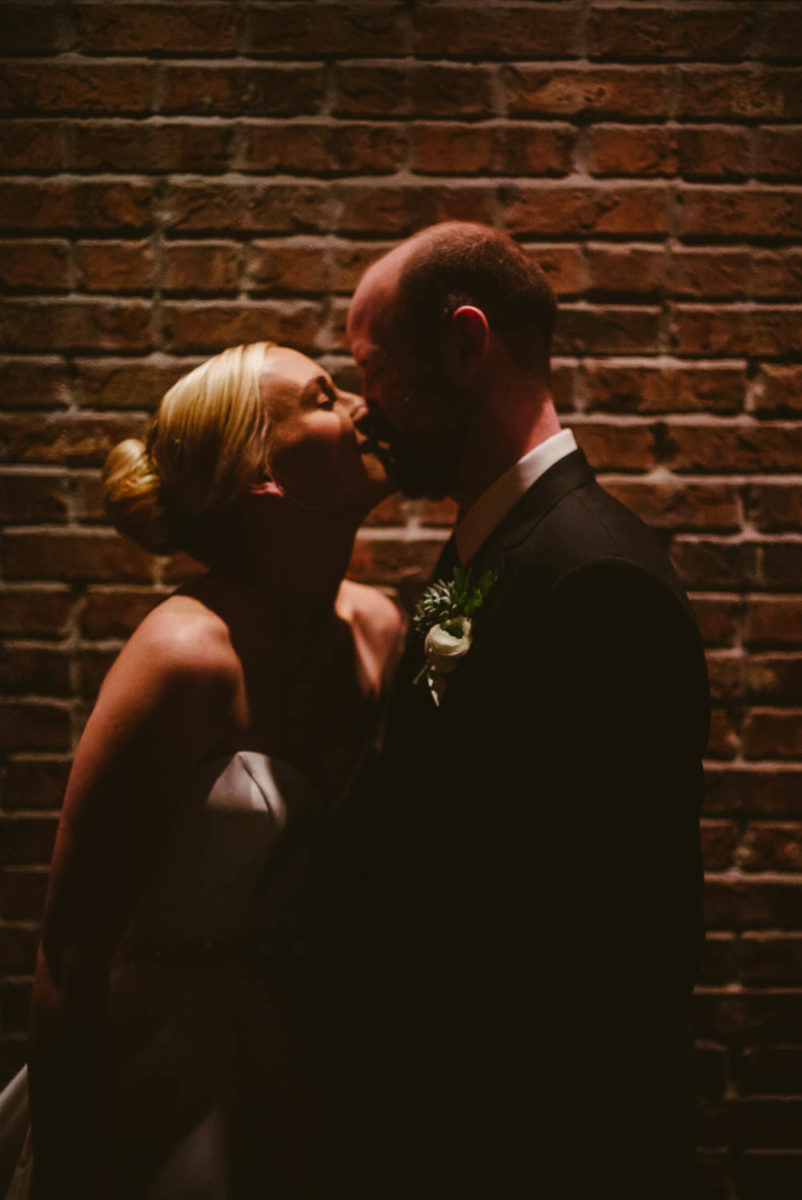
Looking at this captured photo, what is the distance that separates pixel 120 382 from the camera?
178 centimetres

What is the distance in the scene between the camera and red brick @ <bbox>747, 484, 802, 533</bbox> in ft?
5.81

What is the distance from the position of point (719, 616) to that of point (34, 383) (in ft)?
4.86

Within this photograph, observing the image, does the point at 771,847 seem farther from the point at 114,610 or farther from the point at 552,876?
the point at 114,610

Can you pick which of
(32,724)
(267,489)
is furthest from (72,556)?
(267,489)

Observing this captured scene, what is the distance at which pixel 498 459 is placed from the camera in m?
1.46

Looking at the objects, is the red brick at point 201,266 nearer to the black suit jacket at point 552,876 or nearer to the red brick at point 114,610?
the red brick at point 114,610

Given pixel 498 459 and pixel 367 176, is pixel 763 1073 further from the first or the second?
pixel 367 176

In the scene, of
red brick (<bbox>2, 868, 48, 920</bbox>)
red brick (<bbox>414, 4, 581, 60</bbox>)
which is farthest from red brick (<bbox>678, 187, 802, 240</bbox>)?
red brick (<bbox>2, 868, 48, 920</bbox>)

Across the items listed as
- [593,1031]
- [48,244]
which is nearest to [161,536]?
[48,244]

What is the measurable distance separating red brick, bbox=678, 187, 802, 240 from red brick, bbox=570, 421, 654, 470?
1.35 feet

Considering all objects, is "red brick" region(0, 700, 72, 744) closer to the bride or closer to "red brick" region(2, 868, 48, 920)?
"red brick" region(2, 868, 48, 920)

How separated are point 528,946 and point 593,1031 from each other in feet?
0.44

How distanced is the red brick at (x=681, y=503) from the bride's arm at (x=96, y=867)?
0.93 meters

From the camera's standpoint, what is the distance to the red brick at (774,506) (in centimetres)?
177
